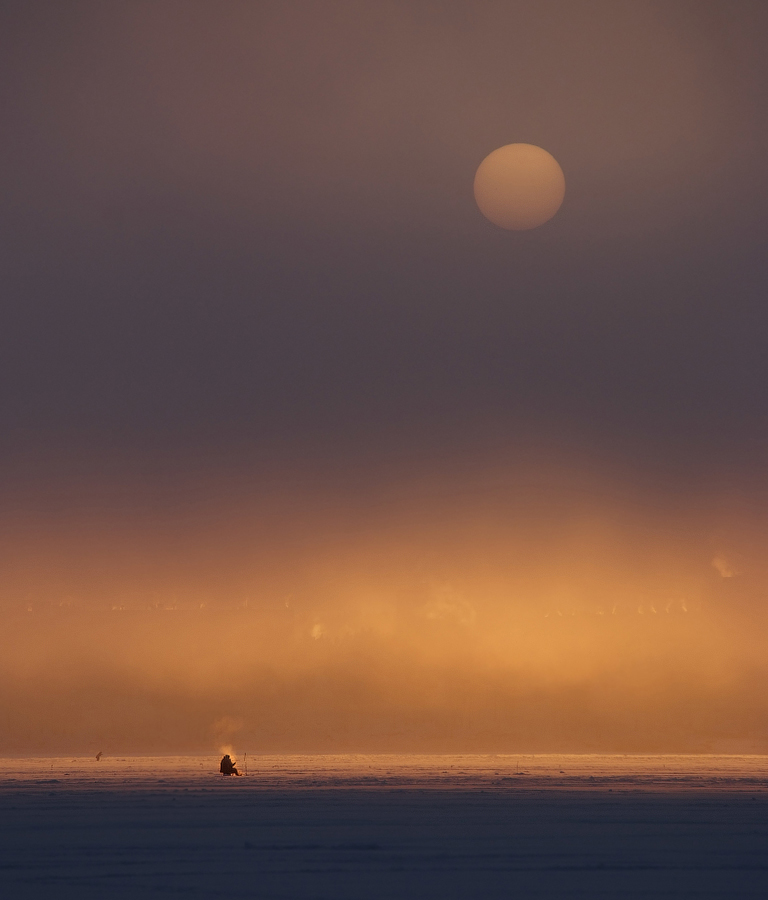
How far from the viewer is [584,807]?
44.5 m

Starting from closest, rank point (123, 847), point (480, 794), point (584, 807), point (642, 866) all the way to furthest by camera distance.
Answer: point (642, 866) < point (123, 847) < point (584, 807) < point (480, 794)

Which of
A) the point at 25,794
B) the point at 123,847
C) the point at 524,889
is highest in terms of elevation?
the point at 25,794

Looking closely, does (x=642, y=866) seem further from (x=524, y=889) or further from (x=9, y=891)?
(x=9, y=891)

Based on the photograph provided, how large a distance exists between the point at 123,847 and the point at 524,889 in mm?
15097

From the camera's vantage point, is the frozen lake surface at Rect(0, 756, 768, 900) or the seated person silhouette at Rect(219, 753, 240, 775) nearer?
the frozen lake surface at Rect(0, 756, 768, 900)

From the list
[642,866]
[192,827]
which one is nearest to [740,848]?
[642,866]

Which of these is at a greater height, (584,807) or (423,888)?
(584,807)

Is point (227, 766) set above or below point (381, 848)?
above

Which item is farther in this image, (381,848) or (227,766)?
(227,766)

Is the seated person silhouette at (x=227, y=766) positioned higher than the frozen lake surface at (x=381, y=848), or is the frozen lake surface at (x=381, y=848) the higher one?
the seated person silhouette at (x=227, y=766)

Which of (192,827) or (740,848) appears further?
(192,827)

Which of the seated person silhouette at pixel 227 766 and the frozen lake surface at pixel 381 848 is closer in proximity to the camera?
the frozen lake surface at pixel 381 848

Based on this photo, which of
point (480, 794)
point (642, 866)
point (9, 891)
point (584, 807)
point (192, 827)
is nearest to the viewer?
point (9, 891)

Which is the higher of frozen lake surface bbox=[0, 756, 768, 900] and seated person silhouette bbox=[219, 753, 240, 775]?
seated person silhouette bbox=[219, 753, 240, 775]
